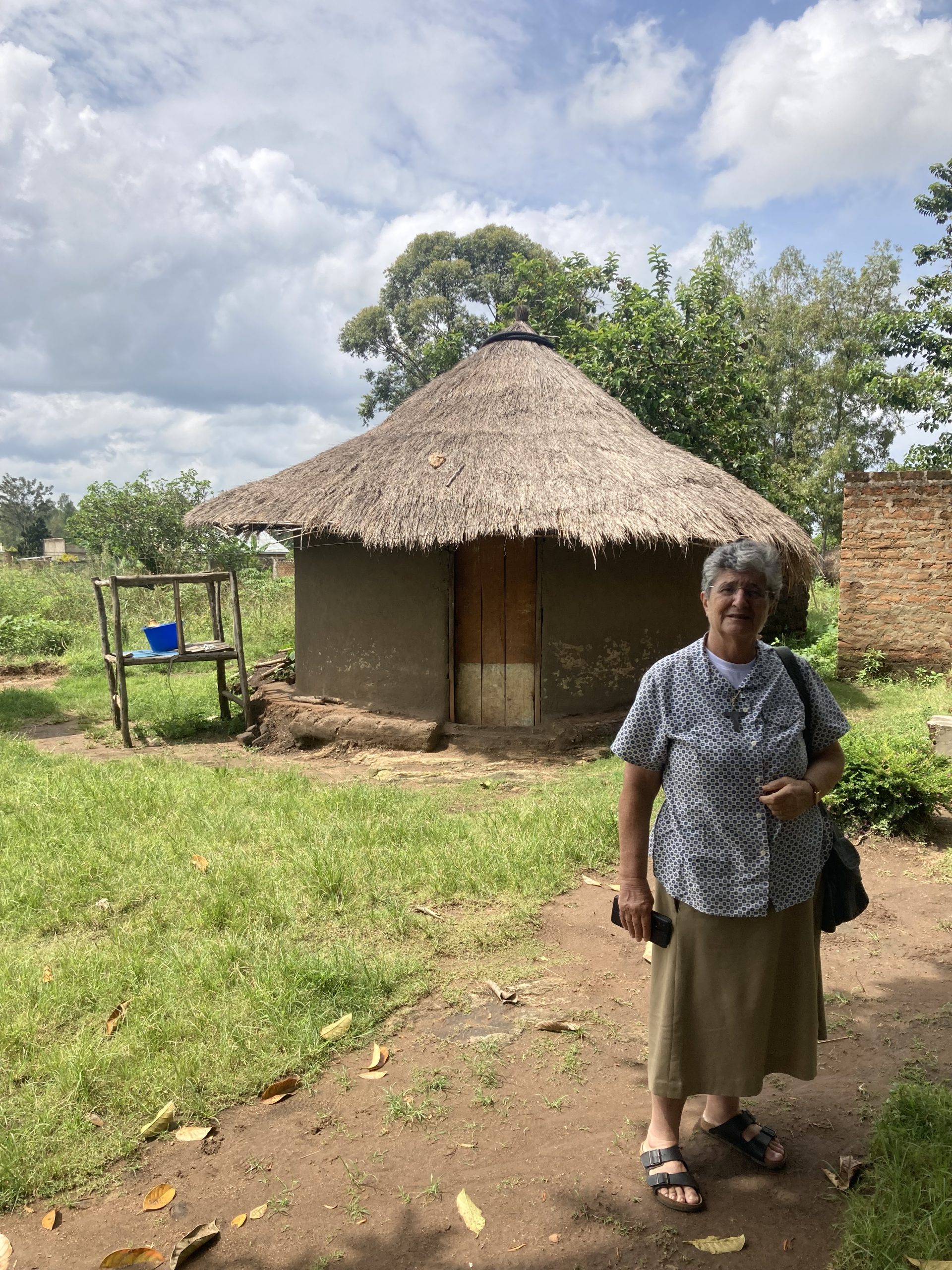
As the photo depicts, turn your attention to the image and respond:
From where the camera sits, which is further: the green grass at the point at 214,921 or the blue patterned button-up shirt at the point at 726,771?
the green grass at the point at 214,921

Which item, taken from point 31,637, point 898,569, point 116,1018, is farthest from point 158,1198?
point 31,637

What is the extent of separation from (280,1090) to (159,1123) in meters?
0.34

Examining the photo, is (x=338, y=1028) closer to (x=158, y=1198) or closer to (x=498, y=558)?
(x=158, y=1198)

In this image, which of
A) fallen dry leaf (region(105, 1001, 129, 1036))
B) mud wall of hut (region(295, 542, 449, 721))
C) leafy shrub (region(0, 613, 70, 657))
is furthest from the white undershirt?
leafy shrub (region(0, 613, 70, 657))

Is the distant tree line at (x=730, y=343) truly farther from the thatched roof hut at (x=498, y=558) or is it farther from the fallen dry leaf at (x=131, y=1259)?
the fallen dry leaf at (x=131, y=1259)

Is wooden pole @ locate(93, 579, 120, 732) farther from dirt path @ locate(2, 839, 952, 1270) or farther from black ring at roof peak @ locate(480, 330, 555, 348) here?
dirt path @ locate(2, 839, 952, 1270)

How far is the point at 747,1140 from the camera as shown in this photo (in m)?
2.24

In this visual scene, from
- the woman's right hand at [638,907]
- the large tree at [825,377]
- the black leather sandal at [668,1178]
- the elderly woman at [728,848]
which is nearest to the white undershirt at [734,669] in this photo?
the elderly woman at [728,848]

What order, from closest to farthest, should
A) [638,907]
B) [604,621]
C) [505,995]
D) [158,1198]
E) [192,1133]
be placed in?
[638,907]
[158,1198]
[192,1133]
[505,995]
[604,621]

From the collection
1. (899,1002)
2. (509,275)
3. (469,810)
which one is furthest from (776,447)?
(899,1002)

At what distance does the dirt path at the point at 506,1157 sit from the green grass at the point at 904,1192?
0.28ft

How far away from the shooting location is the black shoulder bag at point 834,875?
2.10 meters

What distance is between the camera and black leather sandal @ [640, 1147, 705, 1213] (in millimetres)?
2068

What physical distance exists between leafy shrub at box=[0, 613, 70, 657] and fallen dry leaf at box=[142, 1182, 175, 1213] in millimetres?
11893
